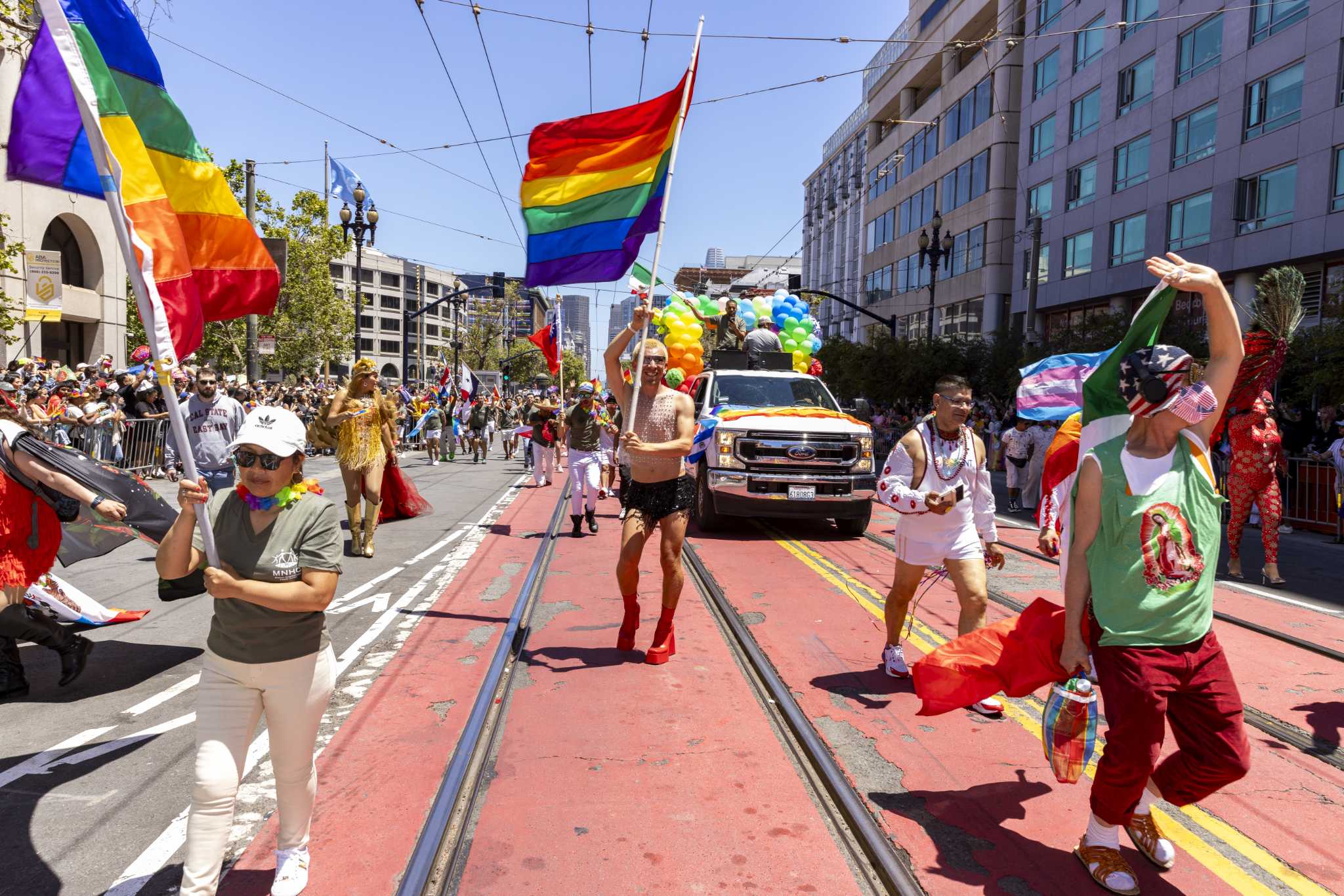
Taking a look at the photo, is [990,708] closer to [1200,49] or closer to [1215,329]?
[1215,329]

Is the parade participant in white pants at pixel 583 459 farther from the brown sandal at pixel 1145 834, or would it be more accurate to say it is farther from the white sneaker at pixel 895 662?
the brown sandal at pixel 1145 834

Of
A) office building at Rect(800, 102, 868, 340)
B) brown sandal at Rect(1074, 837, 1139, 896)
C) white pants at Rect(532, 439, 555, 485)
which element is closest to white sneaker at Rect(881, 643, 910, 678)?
brown sandal at Rect(1074, 837, 1139, 896)

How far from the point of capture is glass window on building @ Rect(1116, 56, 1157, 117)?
29.4 m

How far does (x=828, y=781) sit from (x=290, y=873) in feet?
7.25

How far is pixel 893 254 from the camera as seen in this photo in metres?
53.5

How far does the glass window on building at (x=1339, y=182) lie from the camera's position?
850 inches

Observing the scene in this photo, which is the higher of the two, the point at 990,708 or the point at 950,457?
the point at 950,457

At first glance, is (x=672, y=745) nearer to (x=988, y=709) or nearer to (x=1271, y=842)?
(x=988, y=709)

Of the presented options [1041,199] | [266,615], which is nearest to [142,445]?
[266,615]

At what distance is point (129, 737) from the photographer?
15.0 ft

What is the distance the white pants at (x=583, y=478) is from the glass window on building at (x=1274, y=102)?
70.5ft

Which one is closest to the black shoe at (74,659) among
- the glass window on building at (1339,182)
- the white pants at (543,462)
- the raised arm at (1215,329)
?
the raised arm at (1215,329)

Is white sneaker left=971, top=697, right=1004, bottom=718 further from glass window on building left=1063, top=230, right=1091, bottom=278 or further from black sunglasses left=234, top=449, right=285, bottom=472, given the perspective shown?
glass window on building left=1063, top=230, right=1091, bottom=278

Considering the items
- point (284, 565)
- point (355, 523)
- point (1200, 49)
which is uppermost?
point (1200, 49)
